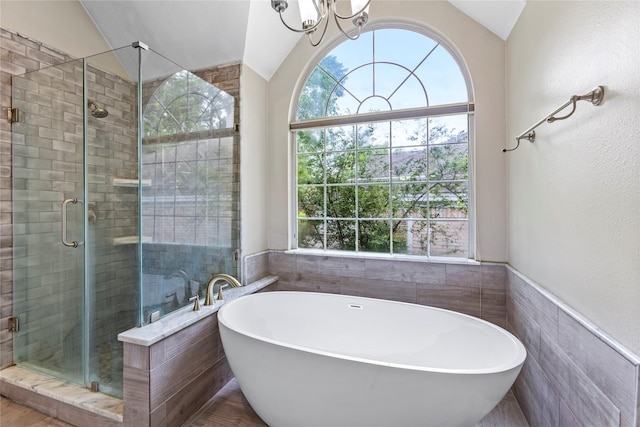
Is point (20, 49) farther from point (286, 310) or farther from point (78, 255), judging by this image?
point (286, 310)

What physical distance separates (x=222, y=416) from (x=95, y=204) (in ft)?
4.97

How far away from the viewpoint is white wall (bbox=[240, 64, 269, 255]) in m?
2.34

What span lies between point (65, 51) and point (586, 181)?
323 centimetres

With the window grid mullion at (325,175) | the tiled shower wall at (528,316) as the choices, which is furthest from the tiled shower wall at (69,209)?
the window grid mullion at (325,175)

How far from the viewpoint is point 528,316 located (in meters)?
1.60

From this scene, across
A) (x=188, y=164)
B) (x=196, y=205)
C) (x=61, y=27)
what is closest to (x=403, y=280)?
(x=196, y=205)

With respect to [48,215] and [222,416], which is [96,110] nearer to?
[48,215]

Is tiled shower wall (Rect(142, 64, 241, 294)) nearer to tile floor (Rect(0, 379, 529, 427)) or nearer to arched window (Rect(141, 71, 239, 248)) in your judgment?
arched window (Rect(141, 71, 239, 248))

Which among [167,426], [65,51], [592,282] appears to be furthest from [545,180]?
[65,51]

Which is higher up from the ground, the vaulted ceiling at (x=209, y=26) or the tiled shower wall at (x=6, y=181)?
the vaulted ceiling at (x=209, y=26)

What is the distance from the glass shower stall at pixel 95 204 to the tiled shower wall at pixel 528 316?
78 centimetres

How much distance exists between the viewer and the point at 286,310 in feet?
6.95

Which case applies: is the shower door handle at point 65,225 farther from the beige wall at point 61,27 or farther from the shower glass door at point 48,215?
the beige wall at point 61,27

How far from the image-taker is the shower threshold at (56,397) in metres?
1.55
